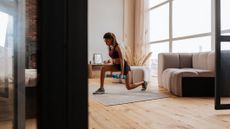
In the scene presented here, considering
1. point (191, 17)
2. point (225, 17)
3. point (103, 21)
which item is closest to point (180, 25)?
point (191, 17)

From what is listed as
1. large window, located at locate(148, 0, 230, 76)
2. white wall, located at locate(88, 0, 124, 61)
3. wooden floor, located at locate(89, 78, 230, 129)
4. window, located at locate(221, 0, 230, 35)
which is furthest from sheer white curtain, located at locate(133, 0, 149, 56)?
window, located at locate(221, 0, 230, 35)

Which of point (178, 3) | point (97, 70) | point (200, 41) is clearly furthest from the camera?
point (97, 70)

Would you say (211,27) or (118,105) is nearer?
(118,105)

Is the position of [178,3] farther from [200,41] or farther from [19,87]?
[19,87]

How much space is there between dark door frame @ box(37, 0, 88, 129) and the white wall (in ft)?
21.4

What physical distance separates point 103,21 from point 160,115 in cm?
557

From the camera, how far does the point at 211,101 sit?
317 cm

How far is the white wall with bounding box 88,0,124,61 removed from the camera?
24.2 feet

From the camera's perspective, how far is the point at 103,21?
754 cm

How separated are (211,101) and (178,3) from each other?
3588mm

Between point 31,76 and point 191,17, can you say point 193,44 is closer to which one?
point 191,17

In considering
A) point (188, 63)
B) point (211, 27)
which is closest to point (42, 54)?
point (188, 63)

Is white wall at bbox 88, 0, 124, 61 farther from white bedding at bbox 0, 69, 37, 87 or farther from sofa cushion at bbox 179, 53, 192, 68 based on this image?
white bedding at bbox 0, 69, 37, 87

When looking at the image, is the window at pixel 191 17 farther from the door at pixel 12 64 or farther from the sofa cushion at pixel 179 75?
the door at pixel 12 64
